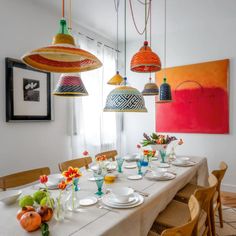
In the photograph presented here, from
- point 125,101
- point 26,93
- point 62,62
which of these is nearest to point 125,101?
point 125,101

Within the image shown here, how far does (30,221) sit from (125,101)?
1038 mm

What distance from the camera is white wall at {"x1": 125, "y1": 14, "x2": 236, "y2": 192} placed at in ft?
10.9

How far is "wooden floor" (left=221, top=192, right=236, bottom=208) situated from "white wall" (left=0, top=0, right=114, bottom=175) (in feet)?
7.43

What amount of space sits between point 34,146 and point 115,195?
5.56ft

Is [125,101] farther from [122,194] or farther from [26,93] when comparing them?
[26,93]

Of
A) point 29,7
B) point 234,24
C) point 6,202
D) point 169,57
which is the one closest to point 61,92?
point 6,202

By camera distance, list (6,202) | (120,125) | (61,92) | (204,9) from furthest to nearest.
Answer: (120,125)
(204,9)
(61,92)
(6,202)

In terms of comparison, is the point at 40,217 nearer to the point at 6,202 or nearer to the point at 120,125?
the point at 6,202

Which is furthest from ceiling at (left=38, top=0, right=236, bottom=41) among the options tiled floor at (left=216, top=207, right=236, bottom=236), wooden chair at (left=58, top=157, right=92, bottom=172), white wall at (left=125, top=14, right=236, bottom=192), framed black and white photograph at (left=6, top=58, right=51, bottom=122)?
tiled floor at (left=216, top=207, right=236, bottom=236)

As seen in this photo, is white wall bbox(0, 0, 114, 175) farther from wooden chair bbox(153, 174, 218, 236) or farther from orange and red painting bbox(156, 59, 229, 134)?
orange and red painting bbox(156, 59, 229, 134)

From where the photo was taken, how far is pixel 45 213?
1.08m

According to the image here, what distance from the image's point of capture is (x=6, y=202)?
1.29 m

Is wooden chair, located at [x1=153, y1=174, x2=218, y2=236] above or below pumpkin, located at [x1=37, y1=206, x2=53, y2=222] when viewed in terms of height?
below

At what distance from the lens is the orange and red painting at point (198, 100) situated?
335 cm
